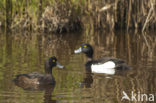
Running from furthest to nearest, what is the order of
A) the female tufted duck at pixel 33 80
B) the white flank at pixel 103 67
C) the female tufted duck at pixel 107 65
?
1. the white flank at pixel 103 67
2. the female tufted duck at pixel 107 65
3. the female tufted duck at pixel 33 80

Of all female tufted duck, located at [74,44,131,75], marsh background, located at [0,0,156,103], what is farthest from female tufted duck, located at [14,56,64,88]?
female tufted duck, located at [74,44,131,75]

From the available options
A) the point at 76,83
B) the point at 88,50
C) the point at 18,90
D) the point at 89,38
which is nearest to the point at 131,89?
the point at 76,83

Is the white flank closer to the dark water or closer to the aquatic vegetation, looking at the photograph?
the dark water

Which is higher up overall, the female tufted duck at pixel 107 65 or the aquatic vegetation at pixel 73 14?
the aquatic vegetation at pixel 73 14

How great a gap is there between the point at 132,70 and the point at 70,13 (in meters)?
9.24

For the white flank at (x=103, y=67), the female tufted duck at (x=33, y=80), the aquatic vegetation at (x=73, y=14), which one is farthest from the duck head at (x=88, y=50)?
the aquatic vegetation at (x=73, y=14)

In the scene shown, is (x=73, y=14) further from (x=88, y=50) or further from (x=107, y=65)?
(x=107, y=65)

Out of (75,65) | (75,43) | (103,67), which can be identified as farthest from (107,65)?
(75,43)

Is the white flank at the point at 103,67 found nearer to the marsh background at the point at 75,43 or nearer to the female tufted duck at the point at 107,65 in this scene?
the female tufted duck at the point at 107,65

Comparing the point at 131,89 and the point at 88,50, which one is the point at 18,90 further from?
the point at 88,50

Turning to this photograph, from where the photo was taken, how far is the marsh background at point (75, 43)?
9.33m

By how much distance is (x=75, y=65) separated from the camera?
12641 millimetres

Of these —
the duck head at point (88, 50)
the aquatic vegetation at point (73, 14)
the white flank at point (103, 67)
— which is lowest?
the white flank at point (103, 67)

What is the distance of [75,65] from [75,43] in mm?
5394
